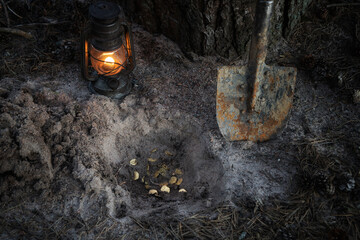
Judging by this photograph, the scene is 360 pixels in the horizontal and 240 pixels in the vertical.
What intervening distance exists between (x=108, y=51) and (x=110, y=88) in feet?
1.17

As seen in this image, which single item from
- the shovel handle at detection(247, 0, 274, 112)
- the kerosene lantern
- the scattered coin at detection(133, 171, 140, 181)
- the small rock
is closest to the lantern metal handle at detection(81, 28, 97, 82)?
the kerosene lantern

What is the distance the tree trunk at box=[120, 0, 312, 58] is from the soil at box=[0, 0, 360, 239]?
16 cm

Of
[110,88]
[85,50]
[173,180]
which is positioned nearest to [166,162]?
[173,180]

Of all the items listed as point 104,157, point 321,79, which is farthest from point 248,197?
point 321,79

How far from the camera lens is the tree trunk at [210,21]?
269 cm

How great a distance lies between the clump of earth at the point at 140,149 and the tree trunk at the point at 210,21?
182 millimetres

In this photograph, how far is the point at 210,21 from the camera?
2.77m

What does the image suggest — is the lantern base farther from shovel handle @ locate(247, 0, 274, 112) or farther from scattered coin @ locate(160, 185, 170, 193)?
shovel handle @ locate(247, 0, 274, 112)

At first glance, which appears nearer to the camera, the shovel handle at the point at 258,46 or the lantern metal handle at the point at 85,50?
the shovel handle at the point at 258,46

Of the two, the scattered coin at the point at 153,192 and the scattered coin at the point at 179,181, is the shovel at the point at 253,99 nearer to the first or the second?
the scattered coin at the point at 179,181

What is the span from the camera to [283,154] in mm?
2363

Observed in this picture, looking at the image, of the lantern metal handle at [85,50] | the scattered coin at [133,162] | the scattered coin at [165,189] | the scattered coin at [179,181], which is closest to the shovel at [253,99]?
the scattered coin at [179,181]

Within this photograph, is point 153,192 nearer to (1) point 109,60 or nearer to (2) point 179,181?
(2) point 179,181

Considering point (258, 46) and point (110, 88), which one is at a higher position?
point (258, 46)
